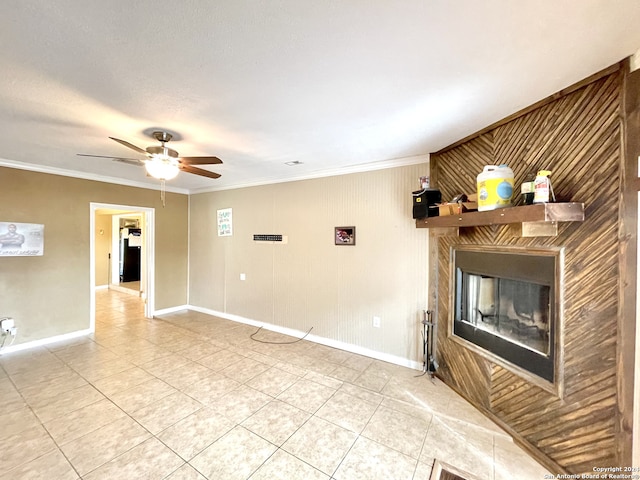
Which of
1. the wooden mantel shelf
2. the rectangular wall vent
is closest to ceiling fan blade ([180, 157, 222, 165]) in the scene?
the rectangular wall vent

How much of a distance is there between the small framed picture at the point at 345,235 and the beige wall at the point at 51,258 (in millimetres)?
3820

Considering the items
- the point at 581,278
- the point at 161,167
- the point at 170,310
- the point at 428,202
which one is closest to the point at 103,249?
the point at 170,310

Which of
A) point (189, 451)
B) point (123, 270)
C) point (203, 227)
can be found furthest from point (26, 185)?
point (123, 270)

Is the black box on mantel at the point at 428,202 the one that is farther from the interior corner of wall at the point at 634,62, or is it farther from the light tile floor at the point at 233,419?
Result: the light tile floor at the point at 233,419

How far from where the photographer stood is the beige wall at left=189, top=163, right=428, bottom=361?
3066mm

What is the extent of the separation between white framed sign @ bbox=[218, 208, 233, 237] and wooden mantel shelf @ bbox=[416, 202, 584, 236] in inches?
148

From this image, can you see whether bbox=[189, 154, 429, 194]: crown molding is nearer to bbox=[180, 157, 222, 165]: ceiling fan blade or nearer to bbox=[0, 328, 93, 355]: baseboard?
bbox=[180, 157, 222, 165]: ceiling fan blade

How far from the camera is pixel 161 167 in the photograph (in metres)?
2.32

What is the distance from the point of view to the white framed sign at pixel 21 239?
3.34 metres

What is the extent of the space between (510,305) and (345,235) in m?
1.93

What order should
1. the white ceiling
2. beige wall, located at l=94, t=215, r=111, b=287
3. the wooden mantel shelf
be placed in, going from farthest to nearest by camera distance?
beige wall, located at l=94, t=215, r=111, b=287 → the wooden mantel shelf → the white ceiling

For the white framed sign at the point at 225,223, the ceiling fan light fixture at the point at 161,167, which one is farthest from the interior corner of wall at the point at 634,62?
the white framed sign at the point at 225,223

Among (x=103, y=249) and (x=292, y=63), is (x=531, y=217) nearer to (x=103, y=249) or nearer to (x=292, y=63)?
(x=292, y=63)

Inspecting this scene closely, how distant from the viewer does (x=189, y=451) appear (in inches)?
71.1
